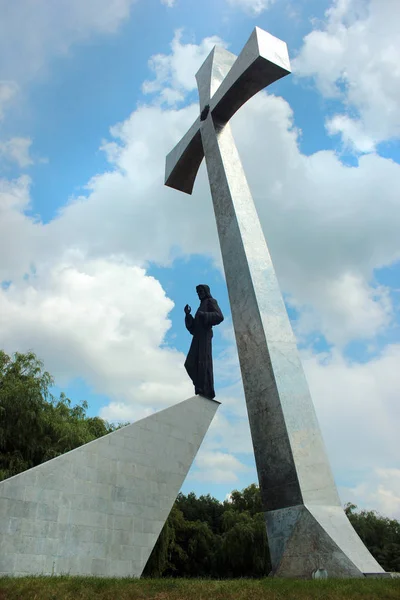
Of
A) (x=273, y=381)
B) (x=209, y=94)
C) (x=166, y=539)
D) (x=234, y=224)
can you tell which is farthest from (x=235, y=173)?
(x=166, y=539)

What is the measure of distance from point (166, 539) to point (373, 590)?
575 inches

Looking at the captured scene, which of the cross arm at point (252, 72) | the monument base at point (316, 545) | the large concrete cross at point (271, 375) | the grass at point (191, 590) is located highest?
the cross arm at point (252, 72)

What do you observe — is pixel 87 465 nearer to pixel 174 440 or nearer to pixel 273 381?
pixel 174 440

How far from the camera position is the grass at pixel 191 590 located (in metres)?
5.18

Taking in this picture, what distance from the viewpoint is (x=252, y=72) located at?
38.0 feet

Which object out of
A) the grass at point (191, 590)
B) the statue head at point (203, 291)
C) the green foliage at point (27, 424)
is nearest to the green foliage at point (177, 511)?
the green foliage at point (27, 424)

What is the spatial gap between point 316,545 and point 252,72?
32.3ft

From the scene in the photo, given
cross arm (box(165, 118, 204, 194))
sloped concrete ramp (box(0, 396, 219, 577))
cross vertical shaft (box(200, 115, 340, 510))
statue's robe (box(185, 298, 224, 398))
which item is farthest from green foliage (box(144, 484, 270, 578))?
cross vertical shaft (box(200, 115, 340, 510))

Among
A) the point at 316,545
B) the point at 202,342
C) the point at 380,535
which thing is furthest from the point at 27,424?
the point at 380,535

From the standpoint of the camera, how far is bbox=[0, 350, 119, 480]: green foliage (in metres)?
15.5

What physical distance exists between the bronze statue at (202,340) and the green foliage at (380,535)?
22.8m

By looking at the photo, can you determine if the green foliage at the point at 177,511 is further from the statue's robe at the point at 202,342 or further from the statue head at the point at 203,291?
the statue head at the point at 203,291

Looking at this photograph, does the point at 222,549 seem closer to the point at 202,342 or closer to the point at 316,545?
the point at 202,342

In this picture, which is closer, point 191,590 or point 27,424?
point 191,590
